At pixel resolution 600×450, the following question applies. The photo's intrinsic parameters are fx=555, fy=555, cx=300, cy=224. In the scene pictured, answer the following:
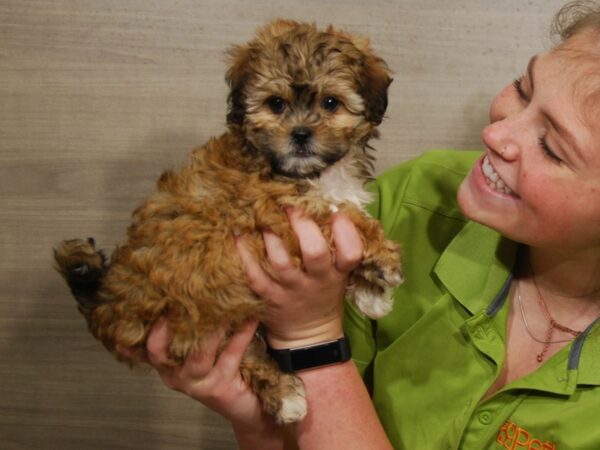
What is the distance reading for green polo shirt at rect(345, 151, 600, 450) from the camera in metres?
1.17

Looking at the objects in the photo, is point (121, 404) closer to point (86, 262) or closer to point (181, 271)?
point (86, 262)

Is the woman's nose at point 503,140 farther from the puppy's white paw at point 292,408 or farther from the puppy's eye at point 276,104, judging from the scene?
the puppy's white paw at point 292,408

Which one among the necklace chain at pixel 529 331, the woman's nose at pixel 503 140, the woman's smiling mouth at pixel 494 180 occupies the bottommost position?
the necklace chain at pixel 529 331

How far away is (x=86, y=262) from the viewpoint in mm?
1212

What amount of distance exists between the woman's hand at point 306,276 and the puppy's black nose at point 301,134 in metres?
0.16

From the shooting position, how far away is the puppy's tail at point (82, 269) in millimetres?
1208

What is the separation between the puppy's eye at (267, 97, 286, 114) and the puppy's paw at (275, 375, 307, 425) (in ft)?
2.06

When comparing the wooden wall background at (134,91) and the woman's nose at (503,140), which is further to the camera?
the wooden wall background at (134,91)

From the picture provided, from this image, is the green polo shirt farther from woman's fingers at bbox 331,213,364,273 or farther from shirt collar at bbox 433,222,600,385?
woman's fingers at bbox 331,213,364,273

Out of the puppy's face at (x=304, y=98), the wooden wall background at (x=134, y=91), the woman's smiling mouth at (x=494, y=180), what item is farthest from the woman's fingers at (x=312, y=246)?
the wooden wall background at (x=134, y=91)

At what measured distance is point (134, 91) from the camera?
Answer: 1841 millimetres

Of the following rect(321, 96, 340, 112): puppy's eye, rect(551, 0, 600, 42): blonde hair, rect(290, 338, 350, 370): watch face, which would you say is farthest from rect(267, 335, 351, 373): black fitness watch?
rect(551, 0, 600, 42): blonde hair

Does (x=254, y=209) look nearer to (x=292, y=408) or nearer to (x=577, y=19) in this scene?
(x=292, y=408)

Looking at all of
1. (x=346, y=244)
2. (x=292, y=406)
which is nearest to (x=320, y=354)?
(x=292, y=406)
